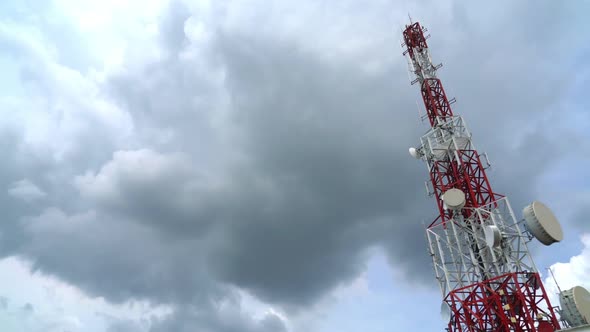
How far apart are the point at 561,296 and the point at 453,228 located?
Result: 12.4m

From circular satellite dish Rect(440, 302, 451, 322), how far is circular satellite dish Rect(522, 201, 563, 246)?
12528 millimetres

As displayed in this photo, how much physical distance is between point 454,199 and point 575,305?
1540 cm

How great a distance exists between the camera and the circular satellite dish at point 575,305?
36.2 meters

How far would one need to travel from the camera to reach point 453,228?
46.4 metres

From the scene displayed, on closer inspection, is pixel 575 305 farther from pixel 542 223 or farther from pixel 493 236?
pixel 493 236

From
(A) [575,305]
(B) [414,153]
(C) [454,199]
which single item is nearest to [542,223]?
(A) [575,305]

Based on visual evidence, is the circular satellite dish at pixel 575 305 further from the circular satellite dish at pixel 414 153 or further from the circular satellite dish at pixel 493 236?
the circular satellite dish at pixel 414 153

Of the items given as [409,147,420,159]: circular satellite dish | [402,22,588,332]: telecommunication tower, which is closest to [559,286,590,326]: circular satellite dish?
[402,22,588,332]: telecommunication tower

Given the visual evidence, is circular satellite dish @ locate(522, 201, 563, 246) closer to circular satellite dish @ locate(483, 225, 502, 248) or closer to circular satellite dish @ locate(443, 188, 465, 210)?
circular satellite dish @ locate(483, 225, 502, 248)

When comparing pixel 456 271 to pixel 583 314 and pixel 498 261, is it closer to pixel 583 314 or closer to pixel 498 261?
pixel 498 261

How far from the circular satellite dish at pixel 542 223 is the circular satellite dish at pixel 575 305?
518cm

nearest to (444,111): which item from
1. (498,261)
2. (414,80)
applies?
(414,80)

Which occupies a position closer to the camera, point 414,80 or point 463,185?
point 463,185

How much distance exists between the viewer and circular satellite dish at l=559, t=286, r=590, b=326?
36.2 meters
